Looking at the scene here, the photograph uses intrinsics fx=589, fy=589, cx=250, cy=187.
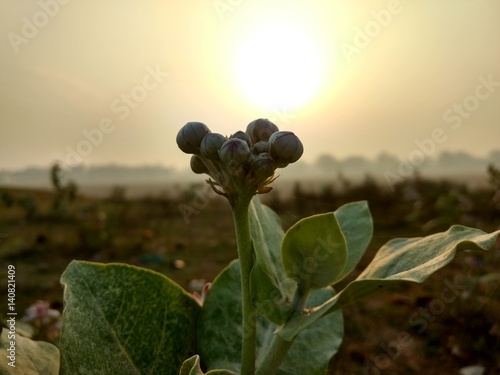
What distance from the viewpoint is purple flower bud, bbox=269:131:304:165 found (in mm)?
940

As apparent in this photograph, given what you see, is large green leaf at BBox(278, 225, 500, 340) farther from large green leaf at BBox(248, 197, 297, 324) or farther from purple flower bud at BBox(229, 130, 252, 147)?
purple flower bud at BBox(229, 130, 252, 147)

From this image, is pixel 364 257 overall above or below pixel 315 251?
below

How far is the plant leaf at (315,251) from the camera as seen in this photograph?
3.22 feet

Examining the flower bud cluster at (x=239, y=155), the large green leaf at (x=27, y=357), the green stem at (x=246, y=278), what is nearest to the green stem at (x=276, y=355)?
the green stem at (x=246, y=278)

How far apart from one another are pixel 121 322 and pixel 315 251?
38 centimetres

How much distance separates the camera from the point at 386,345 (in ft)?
8.47

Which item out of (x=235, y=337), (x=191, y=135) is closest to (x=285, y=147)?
(x=191, y=135)

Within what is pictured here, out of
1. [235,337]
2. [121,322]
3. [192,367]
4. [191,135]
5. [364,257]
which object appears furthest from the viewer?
[364,257]

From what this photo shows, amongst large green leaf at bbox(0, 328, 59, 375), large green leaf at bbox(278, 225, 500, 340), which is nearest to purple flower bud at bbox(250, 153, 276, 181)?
large green leaf at bbox(278, 225, 500, 340)

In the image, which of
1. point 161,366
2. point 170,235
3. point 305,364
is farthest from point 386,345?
point 170,235

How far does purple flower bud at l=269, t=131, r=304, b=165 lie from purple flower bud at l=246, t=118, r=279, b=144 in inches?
3.1

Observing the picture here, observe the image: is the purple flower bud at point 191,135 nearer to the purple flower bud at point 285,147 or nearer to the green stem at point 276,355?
the purple flower bud at point 285,147

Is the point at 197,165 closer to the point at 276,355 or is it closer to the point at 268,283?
the point at 268,283

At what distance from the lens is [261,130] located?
3.40ft
